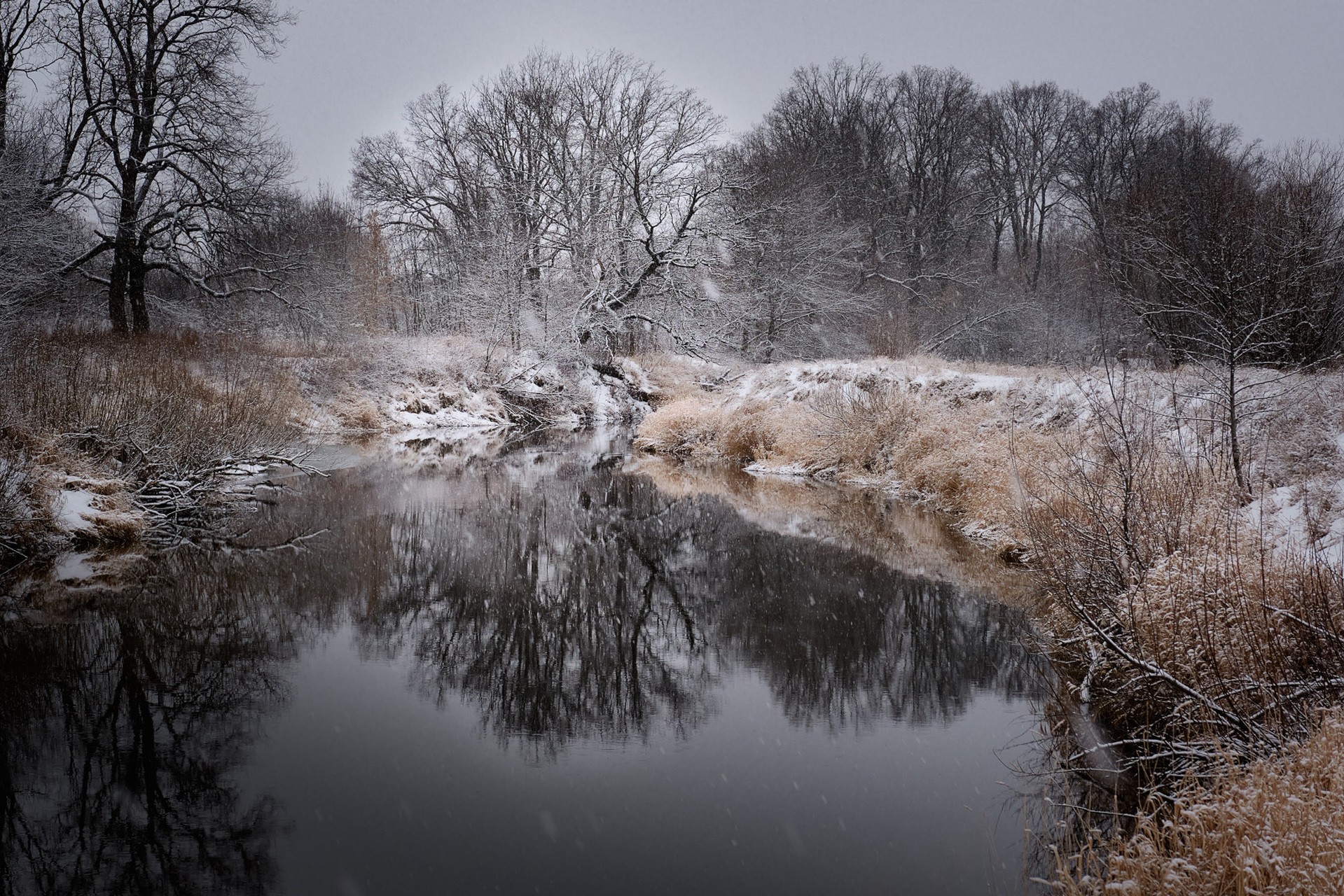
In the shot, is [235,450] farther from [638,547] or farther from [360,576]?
[638,547]

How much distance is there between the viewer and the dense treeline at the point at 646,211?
1802 cm

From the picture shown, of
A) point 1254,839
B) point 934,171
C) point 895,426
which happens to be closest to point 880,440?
point 895,426

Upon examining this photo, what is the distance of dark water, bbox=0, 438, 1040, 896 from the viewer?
11.9 feet

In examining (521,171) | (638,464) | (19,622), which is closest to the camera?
(19,622)

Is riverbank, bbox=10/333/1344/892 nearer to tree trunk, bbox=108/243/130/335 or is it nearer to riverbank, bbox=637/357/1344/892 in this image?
riverbank, bbox=637/357/1344/892

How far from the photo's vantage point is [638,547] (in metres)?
10.1

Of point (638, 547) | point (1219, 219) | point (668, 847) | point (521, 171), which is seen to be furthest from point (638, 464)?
point (521, 171)

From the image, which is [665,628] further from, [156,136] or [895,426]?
[156,136]

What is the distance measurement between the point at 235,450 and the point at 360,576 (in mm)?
4400

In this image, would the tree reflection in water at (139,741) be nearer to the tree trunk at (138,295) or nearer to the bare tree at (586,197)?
the tree trunk at (138,295)

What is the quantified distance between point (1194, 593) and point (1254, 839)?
75.1 inches

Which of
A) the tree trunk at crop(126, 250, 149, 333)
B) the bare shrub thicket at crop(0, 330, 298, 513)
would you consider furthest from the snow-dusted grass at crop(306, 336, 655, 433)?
the bare shrub thicket at crop(0, 330, 298, 513)

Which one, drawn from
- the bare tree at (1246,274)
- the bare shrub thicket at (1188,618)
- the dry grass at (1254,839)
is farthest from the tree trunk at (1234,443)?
the dry grass at (1254,839)

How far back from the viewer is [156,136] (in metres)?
19.6
